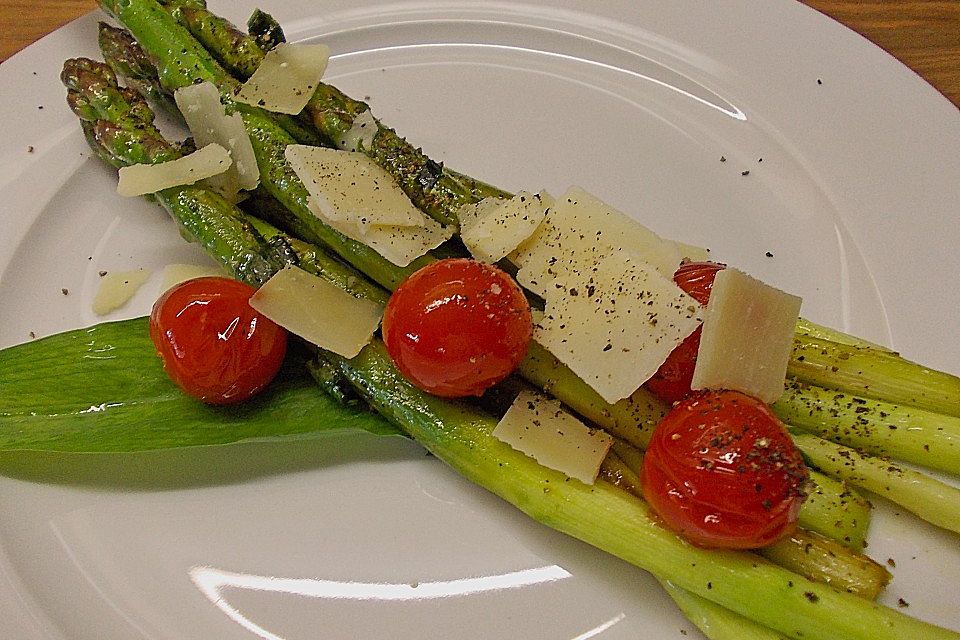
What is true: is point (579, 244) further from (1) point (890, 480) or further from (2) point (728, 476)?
(1) point (890, 480)

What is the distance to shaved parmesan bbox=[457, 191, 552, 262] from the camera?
6.81 feet

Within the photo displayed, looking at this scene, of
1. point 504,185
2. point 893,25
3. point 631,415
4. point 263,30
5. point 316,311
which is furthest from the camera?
point 893,25

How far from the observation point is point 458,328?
184 cm

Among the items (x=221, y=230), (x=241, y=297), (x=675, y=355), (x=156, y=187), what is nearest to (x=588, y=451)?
(x=675, y=355)

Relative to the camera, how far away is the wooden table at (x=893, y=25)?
329 centimetres

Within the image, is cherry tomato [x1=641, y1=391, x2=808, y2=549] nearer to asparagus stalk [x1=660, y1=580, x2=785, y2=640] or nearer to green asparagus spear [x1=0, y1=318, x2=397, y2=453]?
asparagus stalk [x1=660, y1=580, x2=785, y2=640]

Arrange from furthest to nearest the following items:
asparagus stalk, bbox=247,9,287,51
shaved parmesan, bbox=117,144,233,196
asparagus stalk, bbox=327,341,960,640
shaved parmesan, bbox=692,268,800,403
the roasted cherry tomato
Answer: asparagus stalk, bbox=247,9,287,51, shaved parmesan, bbox=117,144,233,196, the roasted cherry tomato, shaved parmesan, bbox=692,268,800,403, asparagus stalk, bbox=327,341,960,640

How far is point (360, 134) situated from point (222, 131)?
435mm

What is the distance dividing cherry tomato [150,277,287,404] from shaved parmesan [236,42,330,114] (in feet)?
2.10

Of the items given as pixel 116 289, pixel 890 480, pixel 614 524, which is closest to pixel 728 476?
pixel 614 524

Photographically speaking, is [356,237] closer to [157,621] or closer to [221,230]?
[221,230]

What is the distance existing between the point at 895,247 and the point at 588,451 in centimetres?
134

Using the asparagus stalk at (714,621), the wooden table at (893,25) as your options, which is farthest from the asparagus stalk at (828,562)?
the wooden table at (893,25)

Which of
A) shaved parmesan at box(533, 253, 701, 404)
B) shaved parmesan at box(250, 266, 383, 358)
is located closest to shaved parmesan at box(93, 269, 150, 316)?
shaved parmesan at box(250, 266, 383, 358)
